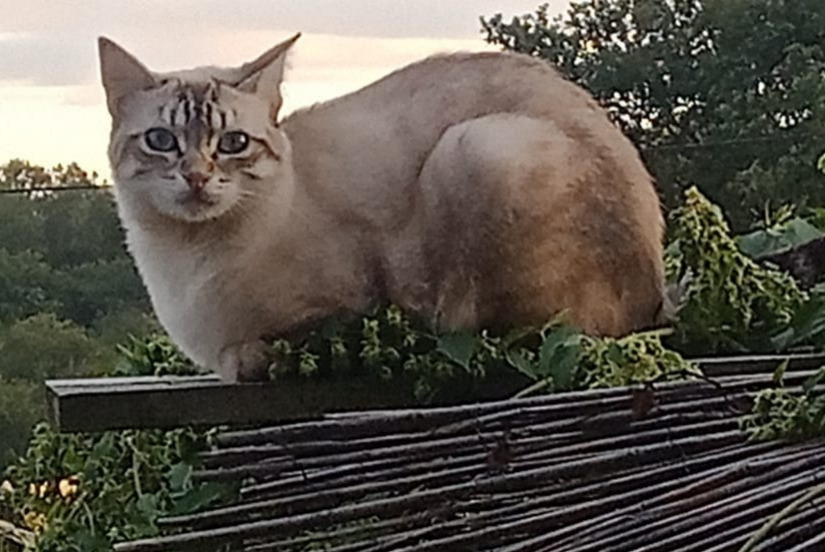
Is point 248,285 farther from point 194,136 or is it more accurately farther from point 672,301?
point 672,301

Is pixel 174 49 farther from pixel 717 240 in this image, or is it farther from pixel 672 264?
pixel 717 240

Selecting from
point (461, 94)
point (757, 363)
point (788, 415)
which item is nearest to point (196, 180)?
point (461, 94)

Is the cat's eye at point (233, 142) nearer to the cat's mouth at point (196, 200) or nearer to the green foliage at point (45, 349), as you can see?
the cat's mouth at point (196, 200)

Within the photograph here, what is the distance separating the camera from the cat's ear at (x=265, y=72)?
116 centimetres

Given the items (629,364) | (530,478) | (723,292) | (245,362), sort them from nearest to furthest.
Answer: (530,478) → (629,364) → (723,292) → (245,362)

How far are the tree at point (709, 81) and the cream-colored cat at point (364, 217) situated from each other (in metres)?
0.15

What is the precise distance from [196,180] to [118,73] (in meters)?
0.11

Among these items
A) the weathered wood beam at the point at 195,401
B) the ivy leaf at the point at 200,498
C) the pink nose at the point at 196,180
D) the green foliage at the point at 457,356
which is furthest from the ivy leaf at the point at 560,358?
the pink nose at the point at 196,180

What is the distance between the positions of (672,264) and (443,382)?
11.3 inches

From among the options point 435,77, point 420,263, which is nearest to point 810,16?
point 435,77

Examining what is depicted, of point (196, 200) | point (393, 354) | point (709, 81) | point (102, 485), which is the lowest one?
point (102, 485)

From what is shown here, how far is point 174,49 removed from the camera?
4.36ft

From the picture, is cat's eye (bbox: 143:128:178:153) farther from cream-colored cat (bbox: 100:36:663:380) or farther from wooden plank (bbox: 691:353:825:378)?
wooden plank (bbox: 691:353:825:378)

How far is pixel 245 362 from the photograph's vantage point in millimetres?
1084
